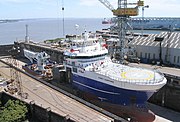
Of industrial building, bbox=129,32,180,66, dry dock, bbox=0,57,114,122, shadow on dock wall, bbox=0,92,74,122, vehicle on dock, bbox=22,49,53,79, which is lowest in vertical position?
shadow on dock wall, bbox=0,92,74,122

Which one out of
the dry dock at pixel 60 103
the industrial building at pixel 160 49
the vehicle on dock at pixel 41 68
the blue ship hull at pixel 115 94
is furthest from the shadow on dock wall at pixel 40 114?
the industrial building at pixel 160 49

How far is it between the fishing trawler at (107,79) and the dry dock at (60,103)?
4152mm

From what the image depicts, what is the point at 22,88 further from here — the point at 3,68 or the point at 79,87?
the point at 3,68

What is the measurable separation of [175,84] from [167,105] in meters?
3.38

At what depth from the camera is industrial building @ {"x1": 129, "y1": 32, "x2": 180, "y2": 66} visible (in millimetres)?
38344

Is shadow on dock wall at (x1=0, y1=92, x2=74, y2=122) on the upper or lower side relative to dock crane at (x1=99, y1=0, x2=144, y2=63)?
lower

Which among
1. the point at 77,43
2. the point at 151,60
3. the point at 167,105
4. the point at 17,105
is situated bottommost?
the point at 167,105

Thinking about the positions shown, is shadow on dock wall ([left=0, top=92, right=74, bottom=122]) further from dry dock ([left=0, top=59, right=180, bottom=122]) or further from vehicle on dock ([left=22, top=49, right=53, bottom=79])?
vehicle on dock ([left=22, top=49, right=53, bottom=79])

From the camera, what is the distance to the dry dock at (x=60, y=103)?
21.3m

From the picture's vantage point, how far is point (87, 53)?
3150 cm

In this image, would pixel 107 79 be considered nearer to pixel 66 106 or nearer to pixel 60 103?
pixel 66 106

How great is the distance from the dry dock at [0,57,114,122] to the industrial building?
2099 cm

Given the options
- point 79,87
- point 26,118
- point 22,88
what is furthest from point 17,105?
point 79,87

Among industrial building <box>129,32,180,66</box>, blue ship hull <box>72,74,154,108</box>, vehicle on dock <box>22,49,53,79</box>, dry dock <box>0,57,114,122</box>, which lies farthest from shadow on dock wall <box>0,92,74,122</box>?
industrial building <box>129,32,180,66</box>
